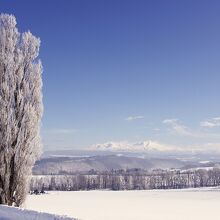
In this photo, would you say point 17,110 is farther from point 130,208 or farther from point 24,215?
point 130,208

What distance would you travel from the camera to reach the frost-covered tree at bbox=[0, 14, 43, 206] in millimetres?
21672

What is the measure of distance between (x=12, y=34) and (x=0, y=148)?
6214 millimetres

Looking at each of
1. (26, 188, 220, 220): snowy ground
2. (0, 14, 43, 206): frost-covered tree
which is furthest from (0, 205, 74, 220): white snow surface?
(26, 188, 220, 220): snowy ground

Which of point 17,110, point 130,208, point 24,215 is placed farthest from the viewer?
point 130,208

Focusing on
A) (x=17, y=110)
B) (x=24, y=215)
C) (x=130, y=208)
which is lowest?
(x=130, y=208)

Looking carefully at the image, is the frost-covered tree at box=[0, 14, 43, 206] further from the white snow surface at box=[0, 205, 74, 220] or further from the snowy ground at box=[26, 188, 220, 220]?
the snowy ground at box=[26, 188, 220, 220]

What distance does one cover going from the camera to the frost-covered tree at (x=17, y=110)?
21672mm

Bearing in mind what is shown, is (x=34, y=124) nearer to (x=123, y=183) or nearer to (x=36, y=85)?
(x=36, y=85)

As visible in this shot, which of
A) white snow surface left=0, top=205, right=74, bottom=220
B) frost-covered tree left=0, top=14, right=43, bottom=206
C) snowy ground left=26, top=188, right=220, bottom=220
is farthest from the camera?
snowy ground left=26, top=188, right=220, bottom=220

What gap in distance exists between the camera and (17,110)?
22.3m

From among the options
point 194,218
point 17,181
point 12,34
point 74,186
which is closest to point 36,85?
point 12,34

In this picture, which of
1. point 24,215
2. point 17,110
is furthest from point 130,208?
point 24,215

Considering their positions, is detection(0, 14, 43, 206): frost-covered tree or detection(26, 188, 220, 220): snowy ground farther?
detection(26, 188, 220, 220): snowy ground

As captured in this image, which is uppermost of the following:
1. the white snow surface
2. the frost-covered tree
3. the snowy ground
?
the frost-covered tree
